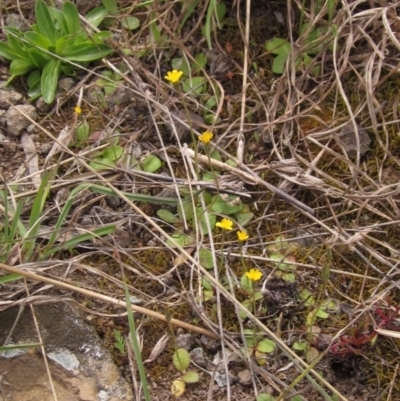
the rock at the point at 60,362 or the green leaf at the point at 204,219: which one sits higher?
the green leaf at the point at 204,219

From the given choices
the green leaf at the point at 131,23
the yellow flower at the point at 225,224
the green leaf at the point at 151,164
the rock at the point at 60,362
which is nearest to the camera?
the rock at the point at 60,362

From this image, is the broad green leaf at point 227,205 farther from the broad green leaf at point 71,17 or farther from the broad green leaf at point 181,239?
the broad green leaf at point 71,17

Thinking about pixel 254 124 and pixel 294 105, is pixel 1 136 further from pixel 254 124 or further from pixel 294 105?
pixel 294 105

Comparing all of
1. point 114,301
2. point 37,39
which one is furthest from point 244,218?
point 37,39

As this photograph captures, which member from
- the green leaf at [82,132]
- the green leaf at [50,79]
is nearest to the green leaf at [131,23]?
the green leaf at [50,79]

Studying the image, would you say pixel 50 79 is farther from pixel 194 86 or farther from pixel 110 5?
pixel 194 86

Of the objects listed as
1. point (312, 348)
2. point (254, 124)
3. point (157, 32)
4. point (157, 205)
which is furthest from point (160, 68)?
point (312, 348)
